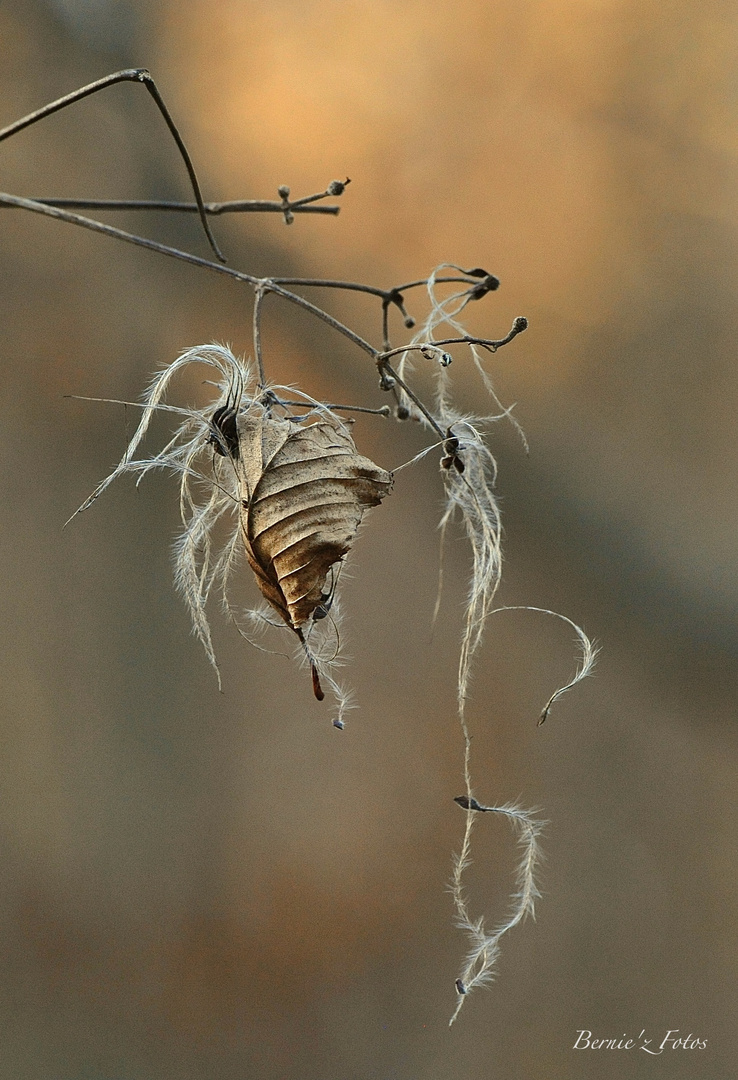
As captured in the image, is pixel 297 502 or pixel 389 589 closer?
pixel 297 502

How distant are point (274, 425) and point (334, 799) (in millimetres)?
660

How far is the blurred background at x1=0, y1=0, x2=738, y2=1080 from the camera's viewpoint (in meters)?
0.88

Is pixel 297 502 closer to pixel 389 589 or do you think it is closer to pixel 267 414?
pixel 267 414

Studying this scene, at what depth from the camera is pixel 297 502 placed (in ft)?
1.11

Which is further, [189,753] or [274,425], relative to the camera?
[189,753]

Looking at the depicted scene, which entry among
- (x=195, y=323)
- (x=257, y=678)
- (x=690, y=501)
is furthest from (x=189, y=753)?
(x=690, y=501)

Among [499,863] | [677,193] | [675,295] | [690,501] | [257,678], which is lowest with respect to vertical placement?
[499,863]

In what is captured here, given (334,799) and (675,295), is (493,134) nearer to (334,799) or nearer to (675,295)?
(675,295)

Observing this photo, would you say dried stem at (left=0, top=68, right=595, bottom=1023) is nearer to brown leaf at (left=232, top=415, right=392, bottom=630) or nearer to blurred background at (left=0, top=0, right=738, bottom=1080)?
brown leaf at (left=232, top=415, right=392, bottom=630)

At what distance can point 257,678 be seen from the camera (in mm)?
954

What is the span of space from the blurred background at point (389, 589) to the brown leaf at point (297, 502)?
567 millimetres

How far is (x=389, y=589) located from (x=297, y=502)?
1.97 feet

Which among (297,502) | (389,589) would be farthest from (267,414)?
(389,589)

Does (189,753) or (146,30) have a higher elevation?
(146,30)
